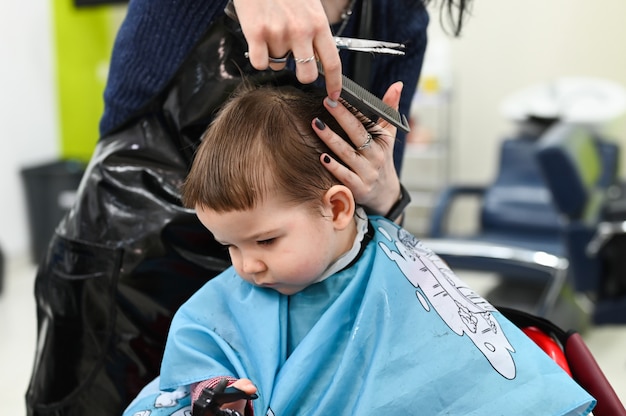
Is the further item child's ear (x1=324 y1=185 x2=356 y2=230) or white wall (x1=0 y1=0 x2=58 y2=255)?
white wall (x1=0 y1=0 x2=58 y2=255)

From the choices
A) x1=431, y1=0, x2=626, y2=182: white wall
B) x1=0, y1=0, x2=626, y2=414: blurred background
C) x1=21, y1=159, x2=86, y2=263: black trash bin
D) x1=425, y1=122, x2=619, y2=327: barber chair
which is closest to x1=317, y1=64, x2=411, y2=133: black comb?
x1=425, y1=122, x2=619, y2=327: barber chair

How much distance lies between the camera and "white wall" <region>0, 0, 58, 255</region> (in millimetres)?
4648

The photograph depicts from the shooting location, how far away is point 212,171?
0.99 meters

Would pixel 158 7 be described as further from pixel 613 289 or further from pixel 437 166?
pixel 437 166

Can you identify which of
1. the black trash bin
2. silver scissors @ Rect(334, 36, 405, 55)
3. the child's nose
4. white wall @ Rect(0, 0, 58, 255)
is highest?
silver scissors @ Rect(334, 36, 405, 55)

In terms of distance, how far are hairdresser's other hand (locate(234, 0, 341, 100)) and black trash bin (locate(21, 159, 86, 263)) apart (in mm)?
4079

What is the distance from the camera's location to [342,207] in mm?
1044

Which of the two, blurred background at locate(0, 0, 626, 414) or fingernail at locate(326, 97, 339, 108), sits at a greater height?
fingernail at locate(326, 97, 339, 108)

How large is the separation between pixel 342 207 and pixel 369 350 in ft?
0.65

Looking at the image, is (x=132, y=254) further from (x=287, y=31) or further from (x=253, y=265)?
(x=287, y=31)

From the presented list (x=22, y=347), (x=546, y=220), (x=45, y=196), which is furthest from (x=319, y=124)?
(x=45, y=196)

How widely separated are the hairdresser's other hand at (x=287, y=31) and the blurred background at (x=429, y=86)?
149 inches

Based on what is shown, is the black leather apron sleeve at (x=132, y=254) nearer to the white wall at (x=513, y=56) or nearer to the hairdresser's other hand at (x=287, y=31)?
the hairdresser's other hand at (x=287, y=31)

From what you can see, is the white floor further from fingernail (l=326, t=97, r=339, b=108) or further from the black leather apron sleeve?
fingernail (l=326, t=97, r=339, b=108)
